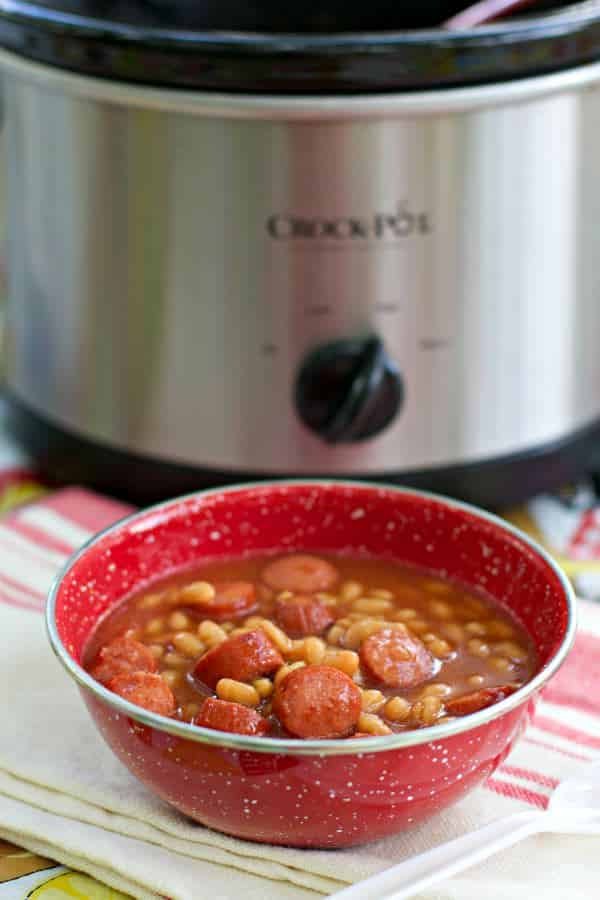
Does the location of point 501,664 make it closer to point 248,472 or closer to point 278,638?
point 278,638

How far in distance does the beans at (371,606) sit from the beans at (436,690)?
9cm

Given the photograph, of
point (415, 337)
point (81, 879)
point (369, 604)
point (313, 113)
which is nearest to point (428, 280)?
point (415, 337)

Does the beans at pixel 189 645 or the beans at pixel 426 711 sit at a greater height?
the beans at pixel 426 711

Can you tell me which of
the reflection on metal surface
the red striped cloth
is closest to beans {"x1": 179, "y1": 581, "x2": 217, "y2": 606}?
the red striped cloth

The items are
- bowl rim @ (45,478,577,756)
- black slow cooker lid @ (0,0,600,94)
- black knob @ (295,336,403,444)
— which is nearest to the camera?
bowl rim @ (45,478,577,756)

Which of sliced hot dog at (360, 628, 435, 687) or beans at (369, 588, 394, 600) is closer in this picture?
sliced hot dog at (360, 628, 435, 687)

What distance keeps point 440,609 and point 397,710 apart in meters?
0.14

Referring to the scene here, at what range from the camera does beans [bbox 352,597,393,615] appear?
95cm

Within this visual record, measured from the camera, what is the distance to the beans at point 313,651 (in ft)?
2.85

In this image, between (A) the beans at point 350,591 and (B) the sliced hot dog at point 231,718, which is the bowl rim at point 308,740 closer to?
(B) the sliced hot dog at point 231,718

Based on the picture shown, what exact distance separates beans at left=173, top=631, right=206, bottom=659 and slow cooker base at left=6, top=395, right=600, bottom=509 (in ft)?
1.32

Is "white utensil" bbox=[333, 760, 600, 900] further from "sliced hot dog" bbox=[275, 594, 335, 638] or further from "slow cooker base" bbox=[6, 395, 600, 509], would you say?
"slow cooker base" bbox=[6, 395, 600, 509]

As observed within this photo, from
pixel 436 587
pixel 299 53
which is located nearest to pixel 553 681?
pixel 436 587

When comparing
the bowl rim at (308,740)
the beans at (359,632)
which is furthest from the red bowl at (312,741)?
the beans at (359,632)
